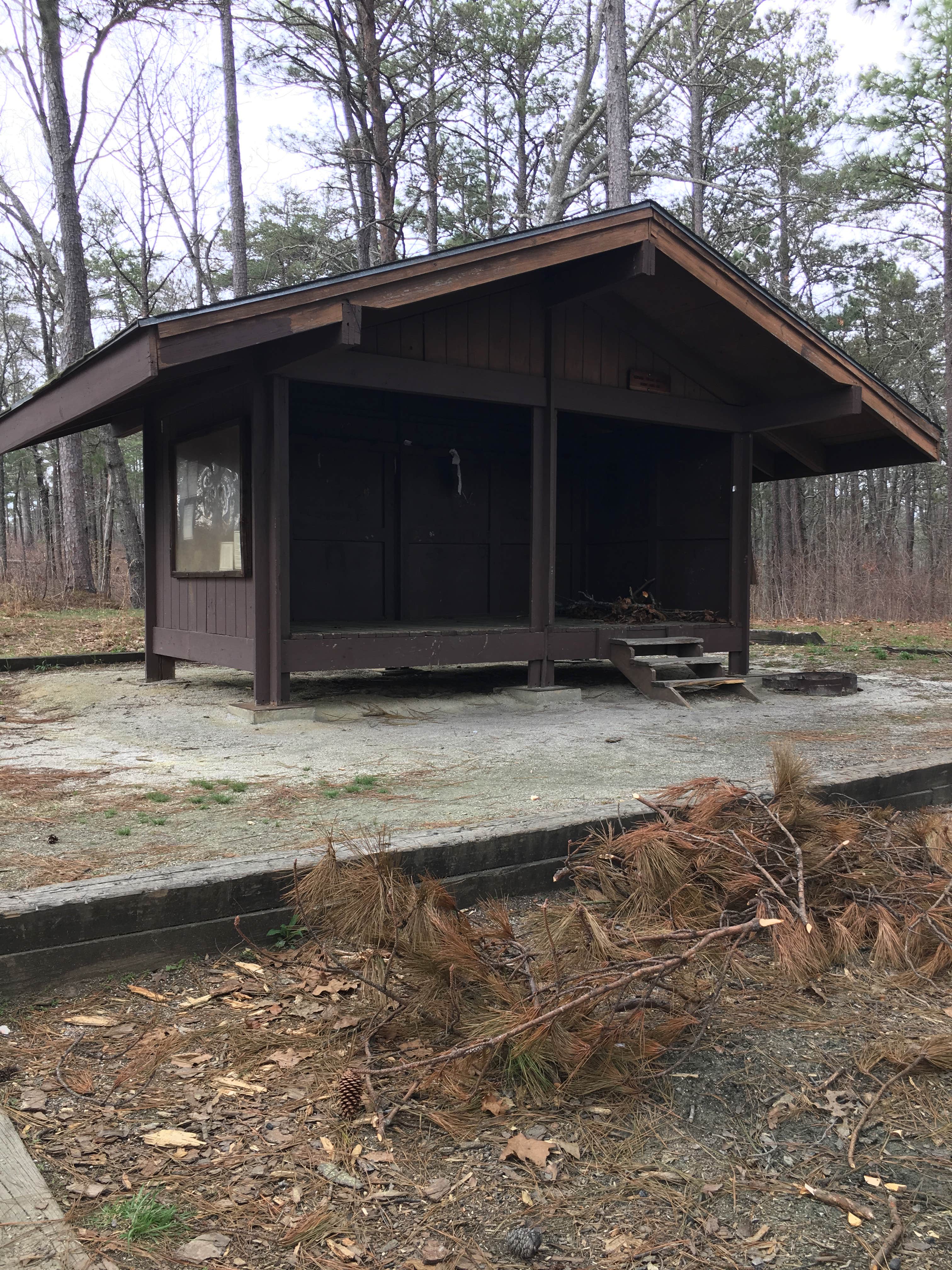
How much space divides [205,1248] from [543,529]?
7.31 m

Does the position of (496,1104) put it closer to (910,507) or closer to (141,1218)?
(141,1218)

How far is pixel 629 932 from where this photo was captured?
300 cm

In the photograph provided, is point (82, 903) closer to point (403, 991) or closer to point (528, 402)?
point (403, 991)

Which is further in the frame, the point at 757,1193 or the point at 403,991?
the point at 403,991

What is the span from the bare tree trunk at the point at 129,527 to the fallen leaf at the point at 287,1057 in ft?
53.8

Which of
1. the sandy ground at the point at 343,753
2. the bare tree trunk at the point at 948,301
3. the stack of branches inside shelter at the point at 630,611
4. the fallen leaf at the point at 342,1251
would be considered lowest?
the fallen leaf at the point at 342,1251

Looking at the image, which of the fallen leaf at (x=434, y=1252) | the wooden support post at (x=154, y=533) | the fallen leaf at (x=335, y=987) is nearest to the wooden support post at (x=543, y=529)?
the wooden support post at (x=154, y=533)

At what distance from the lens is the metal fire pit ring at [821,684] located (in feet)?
30.6

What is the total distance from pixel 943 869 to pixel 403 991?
89.0 inches

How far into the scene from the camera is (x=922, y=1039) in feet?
9.06

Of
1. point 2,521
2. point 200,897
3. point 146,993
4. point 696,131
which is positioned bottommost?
point 146,993

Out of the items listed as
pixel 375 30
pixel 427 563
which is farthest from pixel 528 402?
pixel 375 30

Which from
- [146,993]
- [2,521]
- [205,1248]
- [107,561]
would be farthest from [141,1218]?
[2,521]

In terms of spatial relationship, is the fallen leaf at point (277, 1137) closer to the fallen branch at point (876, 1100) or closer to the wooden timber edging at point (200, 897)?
the wooden timber edging at point (200, 897)
